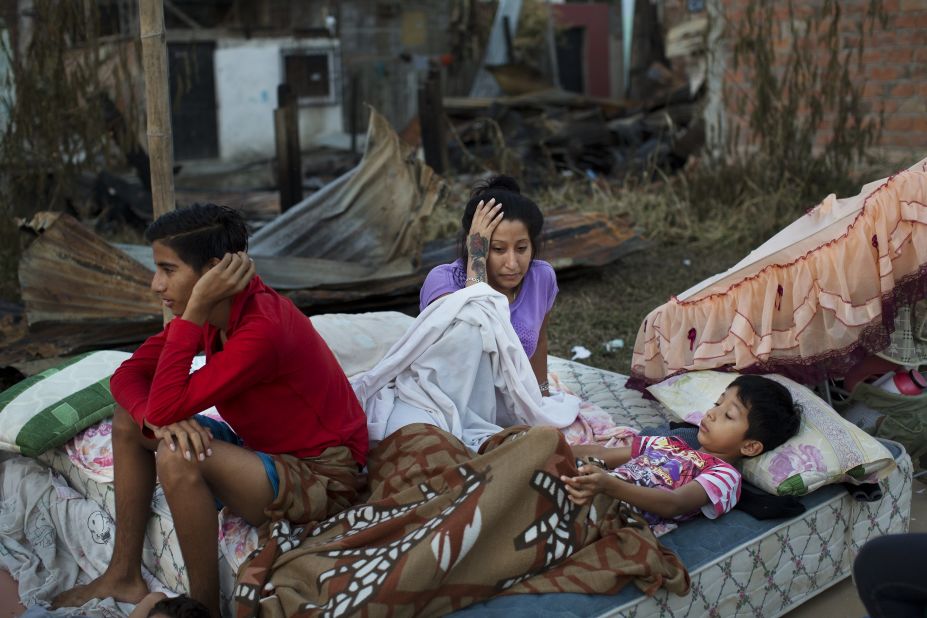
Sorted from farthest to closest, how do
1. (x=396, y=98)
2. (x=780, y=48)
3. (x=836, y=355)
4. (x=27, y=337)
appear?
(x=396, y=98) → (x=780, y=48) → (x=27, y=337) → (x=836, y=355)

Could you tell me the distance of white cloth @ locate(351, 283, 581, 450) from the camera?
323cm

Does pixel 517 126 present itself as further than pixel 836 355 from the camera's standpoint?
Yes

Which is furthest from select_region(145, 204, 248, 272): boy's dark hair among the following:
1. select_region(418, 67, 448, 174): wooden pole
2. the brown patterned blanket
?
select_region(418, 67, 448, 174): wooden pole

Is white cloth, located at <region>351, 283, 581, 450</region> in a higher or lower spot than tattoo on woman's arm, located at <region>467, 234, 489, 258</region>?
lower

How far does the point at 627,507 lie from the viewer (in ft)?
9.22

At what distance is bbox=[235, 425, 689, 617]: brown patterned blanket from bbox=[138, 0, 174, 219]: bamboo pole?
1789 millimetres

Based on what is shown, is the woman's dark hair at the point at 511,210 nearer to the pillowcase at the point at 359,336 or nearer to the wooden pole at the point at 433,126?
the pillowcase at the point at 359,336

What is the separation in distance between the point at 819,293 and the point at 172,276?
229 centimetres

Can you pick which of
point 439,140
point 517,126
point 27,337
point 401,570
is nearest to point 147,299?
point 27,337

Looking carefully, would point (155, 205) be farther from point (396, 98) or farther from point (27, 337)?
point (396, 98)

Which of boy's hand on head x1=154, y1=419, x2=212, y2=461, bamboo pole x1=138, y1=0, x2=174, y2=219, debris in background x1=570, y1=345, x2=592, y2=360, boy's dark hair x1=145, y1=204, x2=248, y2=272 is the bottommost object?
debris in background x1=570, y1=345, x2=592, y2=360

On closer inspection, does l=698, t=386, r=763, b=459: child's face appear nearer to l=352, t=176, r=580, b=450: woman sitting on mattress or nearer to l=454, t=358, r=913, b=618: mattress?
l=454, t=358, r=913, b=618: mattress

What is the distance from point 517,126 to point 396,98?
20.5ft

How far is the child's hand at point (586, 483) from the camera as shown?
2.59 metres
